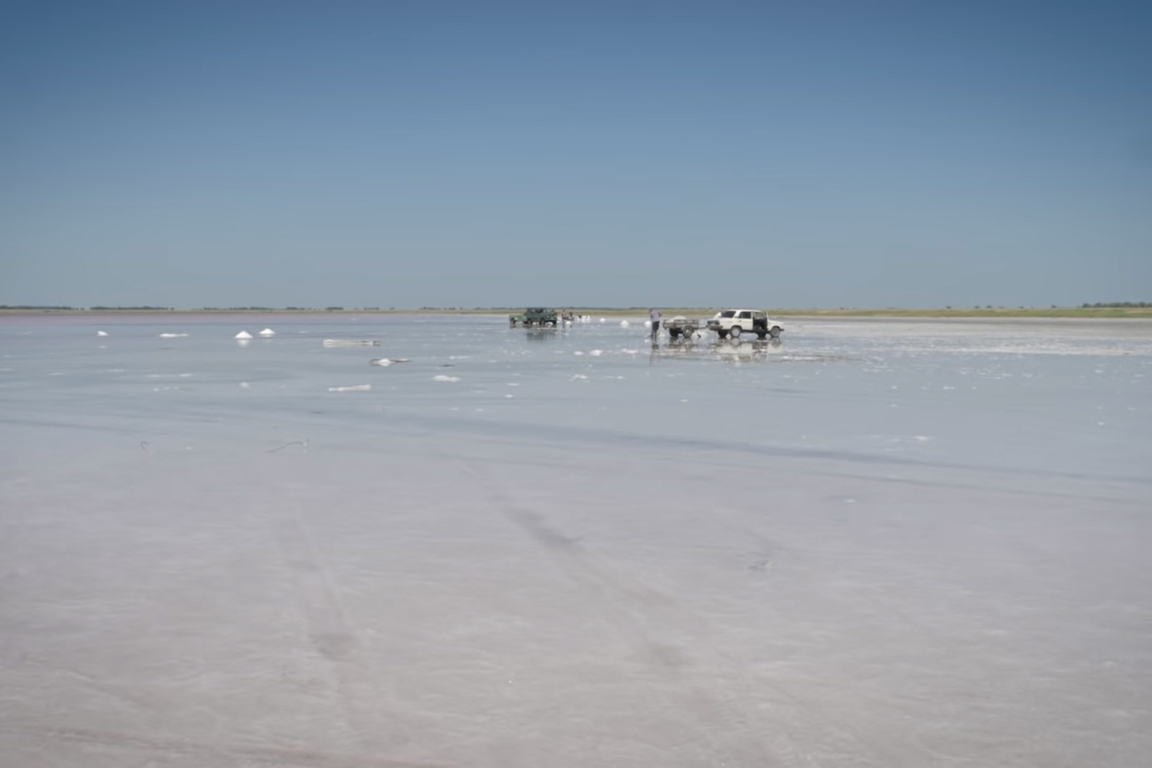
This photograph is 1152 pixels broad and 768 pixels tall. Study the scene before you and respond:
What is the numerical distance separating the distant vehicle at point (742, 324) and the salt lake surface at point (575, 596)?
4358cm

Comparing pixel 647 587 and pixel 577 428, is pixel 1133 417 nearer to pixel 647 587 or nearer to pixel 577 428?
pixel 577 428

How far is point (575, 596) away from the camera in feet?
20.9

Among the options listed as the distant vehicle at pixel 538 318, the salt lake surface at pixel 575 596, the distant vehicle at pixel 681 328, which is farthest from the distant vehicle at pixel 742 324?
the salt lake surface at pixel 575 596

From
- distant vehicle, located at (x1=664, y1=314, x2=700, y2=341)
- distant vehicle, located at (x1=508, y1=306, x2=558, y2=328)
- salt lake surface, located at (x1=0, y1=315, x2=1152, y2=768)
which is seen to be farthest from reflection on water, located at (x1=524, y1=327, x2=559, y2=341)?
salt lake surface, located at (x1=0, y1=315, x2=1152, y2=768)

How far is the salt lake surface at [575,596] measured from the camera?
4336mm

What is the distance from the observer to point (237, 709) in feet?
14.9

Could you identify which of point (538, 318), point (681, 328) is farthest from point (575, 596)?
point (538, 318)

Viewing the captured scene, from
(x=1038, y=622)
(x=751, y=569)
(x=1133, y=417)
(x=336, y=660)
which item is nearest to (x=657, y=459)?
(x=751, y=569)

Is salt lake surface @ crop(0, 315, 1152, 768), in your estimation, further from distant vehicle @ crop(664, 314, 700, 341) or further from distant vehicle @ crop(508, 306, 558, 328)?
distant vehicle @ crop(508, 306, 558, 328)

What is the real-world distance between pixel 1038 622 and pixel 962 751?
2.03 meters

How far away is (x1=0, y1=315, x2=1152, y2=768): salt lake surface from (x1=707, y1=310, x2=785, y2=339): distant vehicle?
43579 millimetres

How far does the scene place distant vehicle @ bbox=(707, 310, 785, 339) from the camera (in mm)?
58531

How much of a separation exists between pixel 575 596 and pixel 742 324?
177ft

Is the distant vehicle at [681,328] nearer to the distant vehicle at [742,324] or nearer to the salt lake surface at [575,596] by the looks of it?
the distant vehicle at [742,324]
